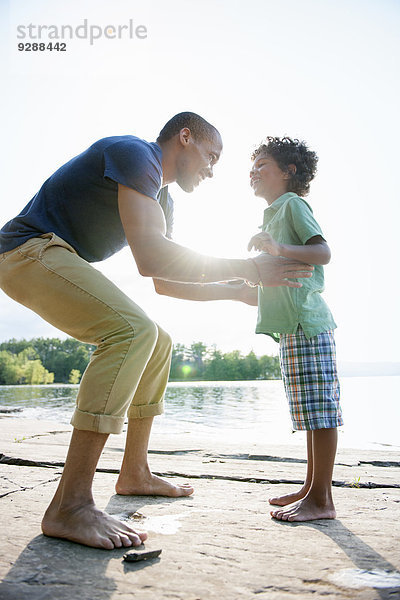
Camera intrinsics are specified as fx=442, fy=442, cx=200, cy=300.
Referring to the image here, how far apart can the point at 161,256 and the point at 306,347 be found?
849 millimetres

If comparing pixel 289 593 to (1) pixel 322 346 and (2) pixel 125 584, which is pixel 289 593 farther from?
(1) pixel 322 346

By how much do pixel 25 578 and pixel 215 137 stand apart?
2.31 m

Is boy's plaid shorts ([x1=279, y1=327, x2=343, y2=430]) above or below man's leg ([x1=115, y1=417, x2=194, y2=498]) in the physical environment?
above

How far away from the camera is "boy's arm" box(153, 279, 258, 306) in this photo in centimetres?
280

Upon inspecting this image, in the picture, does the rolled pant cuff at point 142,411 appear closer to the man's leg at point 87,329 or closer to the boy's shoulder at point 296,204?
the man's leg at point 87,329

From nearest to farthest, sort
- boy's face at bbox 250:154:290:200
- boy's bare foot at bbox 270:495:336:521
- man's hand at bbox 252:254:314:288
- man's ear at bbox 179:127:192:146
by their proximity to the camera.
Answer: boy's bare foot at bbox 270:495:336:521 → man's hand at bbox 252:254:314:288 → man's ear at bbox 179:127:192:146 → boy's face at bbox 250:154:290:200

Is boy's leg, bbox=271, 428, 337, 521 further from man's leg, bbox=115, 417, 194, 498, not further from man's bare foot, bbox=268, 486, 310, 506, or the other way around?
man's leg, bbox=115, 417, 194, 498

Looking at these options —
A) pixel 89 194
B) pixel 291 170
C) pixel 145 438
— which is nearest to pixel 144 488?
pixel 145 438

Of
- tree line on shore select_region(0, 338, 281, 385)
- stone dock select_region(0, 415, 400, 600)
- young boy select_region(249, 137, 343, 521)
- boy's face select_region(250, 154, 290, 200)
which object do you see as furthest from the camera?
tree line on shore select_region(0, 338, 281, 385)

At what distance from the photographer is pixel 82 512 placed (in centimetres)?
163

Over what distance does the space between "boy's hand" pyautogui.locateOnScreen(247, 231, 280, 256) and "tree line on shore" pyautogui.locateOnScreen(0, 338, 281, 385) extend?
2549 inches

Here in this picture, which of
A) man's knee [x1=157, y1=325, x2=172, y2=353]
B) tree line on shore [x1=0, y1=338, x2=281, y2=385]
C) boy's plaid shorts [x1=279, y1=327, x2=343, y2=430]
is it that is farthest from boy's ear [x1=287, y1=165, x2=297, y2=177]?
tree line on shore [x1=0, y1=338, x2=281, y2=385]

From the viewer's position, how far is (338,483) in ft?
9.00

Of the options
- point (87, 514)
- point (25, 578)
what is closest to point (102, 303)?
point (87, 514)
